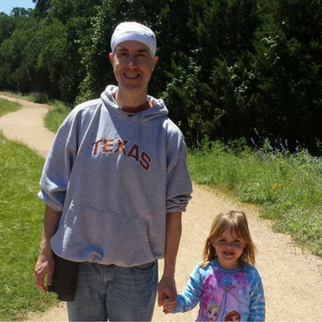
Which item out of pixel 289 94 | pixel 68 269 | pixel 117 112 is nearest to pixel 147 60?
pixel 117 112

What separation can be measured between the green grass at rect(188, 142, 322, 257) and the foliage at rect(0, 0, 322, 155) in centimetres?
100

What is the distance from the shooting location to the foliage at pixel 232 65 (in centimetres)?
1086

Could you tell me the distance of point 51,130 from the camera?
18797mm

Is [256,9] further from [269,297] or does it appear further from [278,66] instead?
[269,297]

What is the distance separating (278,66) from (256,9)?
2515 mm

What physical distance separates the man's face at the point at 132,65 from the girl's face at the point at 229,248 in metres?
1.01

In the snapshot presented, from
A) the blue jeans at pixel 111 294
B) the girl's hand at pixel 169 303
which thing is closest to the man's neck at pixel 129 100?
A: the blue jeans at pixel 111 294

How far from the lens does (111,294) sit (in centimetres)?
240

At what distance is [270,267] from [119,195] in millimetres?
3792

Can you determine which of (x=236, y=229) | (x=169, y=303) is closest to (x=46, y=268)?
(x=169, y=303)

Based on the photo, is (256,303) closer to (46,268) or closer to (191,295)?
(191,295)

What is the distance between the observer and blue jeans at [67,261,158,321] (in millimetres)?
2389

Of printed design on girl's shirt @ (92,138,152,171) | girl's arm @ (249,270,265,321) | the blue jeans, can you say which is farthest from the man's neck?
girl's arm @ (249,270,265,321)

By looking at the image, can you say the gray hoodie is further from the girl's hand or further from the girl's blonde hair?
the girl's blonde hair
